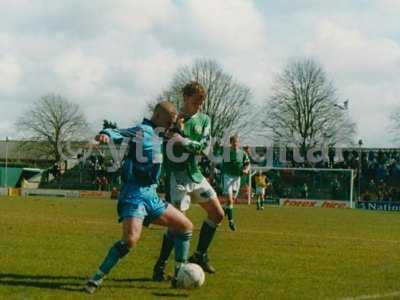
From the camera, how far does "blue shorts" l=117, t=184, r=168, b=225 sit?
27.0 ft

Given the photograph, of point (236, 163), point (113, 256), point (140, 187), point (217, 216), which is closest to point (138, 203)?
point (140, 187)

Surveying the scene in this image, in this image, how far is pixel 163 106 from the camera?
845 centimetres

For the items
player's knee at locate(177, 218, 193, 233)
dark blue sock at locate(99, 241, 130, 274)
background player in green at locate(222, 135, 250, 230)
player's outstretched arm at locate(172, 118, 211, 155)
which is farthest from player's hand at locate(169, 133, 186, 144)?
background player in green at locate(222, 135, 250, 230)

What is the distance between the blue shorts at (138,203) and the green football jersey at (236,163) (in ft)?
41.3

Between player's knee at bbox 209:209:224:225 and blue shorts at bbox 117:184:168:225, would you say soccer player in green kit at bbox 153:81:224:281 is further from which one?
blue shorts at bbox 117:184:168:225

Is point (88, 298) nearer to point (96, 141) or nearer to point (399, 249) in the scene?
point (96, 141)

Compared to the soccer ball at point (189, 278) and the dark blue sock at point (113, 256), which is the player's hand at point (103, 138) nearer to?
the dark blue sock at point (113, 256)

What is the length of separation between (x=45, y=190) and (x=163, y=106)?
172 feet

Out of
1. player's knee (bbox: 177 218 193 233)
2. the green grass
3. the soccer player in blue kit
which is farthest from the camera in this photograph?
player's knee (bbox: 177 218 193 233)

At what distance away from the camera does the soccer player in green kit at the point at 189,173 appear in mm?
9375

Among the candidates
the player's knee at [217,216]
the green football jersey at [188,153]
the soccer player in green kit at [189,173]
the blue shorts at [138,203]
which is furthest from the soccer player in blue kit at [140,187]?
the player's knee at [217,216]

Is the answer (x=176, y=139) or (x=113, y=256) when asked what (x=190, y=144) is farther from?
(x=113, y=256)

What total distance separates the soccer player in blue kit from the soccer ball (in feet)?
0.58

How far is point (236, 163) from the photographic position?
2147cm
